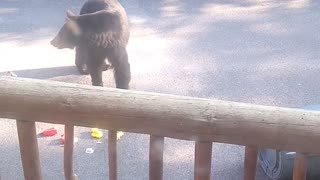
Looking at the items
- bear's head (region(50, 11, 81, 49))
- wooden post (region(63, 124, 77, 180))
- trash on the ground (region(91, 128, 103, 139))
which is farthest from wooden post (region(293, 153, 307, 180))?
bear's head (region(50, 11, 81, 49))

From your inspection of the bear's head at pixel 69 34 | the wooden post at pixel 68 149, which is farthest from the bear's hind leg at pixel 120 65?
the wooden post at pixel 68 149

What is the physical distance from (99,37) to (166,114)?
10.3 ft

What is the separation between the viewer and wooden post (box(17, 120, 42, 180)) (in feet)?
4.68

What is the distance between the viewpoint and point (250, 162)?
1.39 m

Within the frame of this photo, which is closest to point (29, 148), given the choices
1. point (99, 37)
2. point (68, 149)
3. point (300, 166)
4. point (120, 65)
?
point (68, 149)

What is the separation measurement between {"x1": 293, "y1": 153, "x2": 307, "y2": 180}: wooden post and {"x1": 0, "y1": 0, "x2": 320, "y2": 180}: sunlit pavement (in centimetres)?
243

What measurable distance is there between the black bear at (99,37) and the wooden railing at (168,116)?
299 centimetres

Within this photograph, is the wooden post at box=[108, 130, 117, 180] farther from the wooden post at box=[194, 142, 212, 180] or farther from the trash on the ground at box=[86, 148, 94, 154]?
the trash on the ground at box=[86, 148, 94, 154]

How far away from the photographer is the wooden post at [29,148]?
1428 mm

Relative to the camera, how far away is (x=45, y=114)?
1.34 meters

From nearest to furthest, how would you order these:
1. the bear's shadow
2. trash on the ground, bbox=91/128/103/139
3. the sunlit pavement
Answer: the sunlit pavement → trash on the ground, bbox=91/128/103/139 → the bear's shadow

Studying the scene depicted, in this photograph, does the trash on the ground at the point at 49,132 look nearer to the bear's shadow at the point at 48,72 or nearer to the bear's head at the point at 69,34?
the bear's head at the point at 69,34

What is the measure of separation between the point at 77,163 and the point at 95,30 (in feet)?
3.66

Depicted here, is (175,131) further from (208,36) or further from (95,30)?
(208,36)
